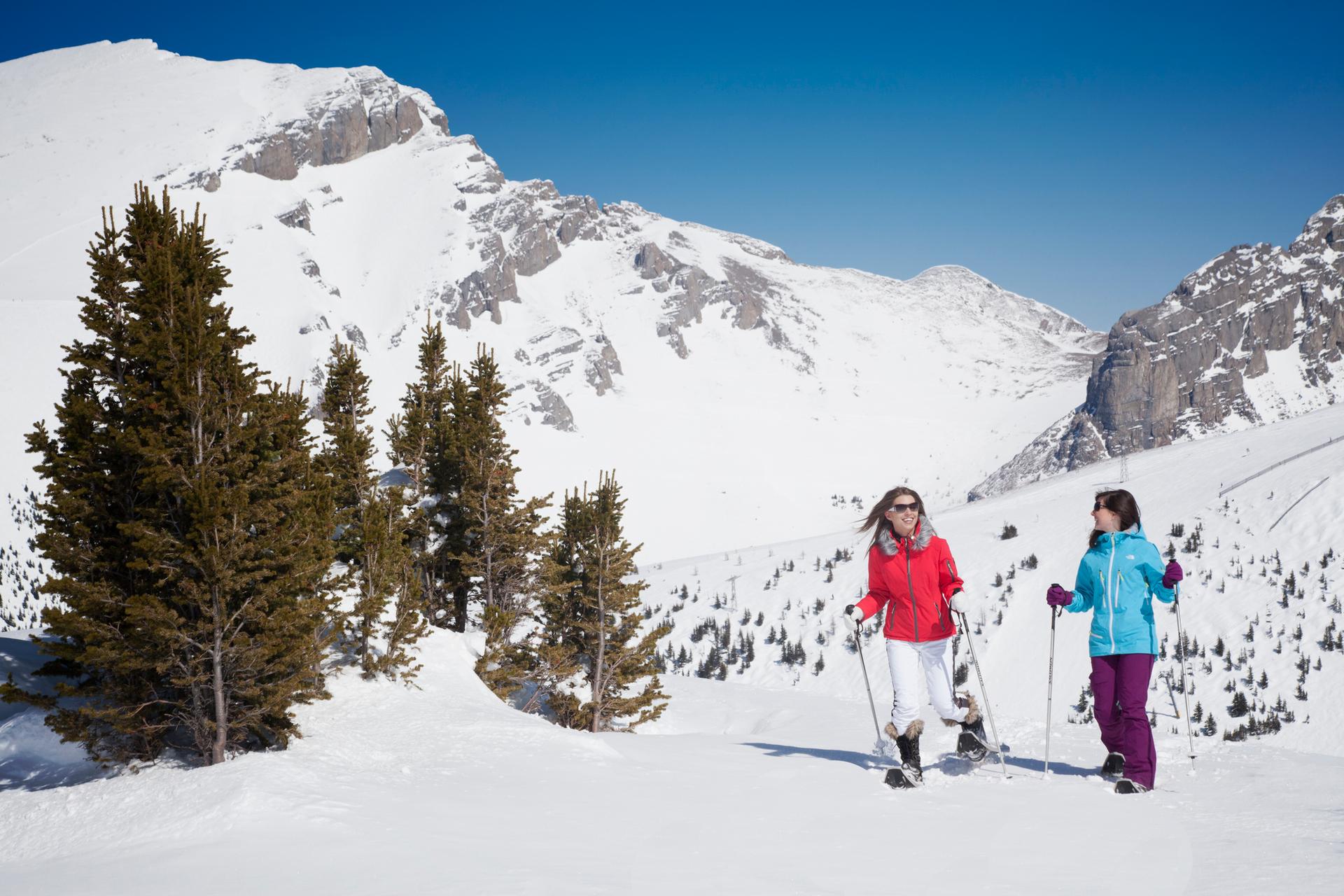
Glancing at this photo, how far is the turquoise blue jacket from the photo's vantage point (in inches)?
343

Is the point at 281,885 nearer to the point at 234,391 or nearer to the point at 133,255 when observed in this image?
the point at 234,391

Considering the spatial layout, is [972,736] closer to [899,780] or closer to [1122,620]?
[899,780]

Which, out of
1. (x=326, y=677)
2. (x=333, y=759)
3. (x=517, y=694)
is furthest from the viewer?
(x=517, y=694)

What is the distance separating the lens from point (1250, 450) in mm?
75938

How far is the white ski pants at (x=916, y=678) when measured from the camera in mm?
8898

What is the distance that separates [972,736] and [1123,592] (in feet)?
7.14

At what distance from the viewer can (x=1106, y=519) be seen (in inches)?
353

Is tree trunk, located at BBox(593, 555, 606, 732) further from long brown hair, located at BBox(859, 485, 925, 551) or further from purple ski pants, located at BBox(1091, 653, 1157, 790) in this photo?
purple ski pants, located at BBox(1091, 653, 1157, 790)

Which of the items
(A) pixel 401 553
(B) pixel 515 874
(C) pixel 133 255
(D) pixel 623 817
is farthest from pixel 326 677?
(B) pixel 515 874

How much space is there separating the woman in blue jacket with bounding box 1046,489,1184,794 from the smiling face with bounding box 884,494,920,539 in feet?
4.89

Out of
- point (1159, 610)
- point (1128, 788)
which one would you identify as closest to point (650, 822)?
point (1128, 788)

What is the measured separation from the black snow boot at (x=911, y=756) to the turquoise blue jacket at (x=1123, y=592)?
1942mm

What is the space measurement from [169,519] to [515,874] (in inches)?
349

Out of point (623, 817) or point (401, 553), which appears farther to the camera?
point (401, 553)
